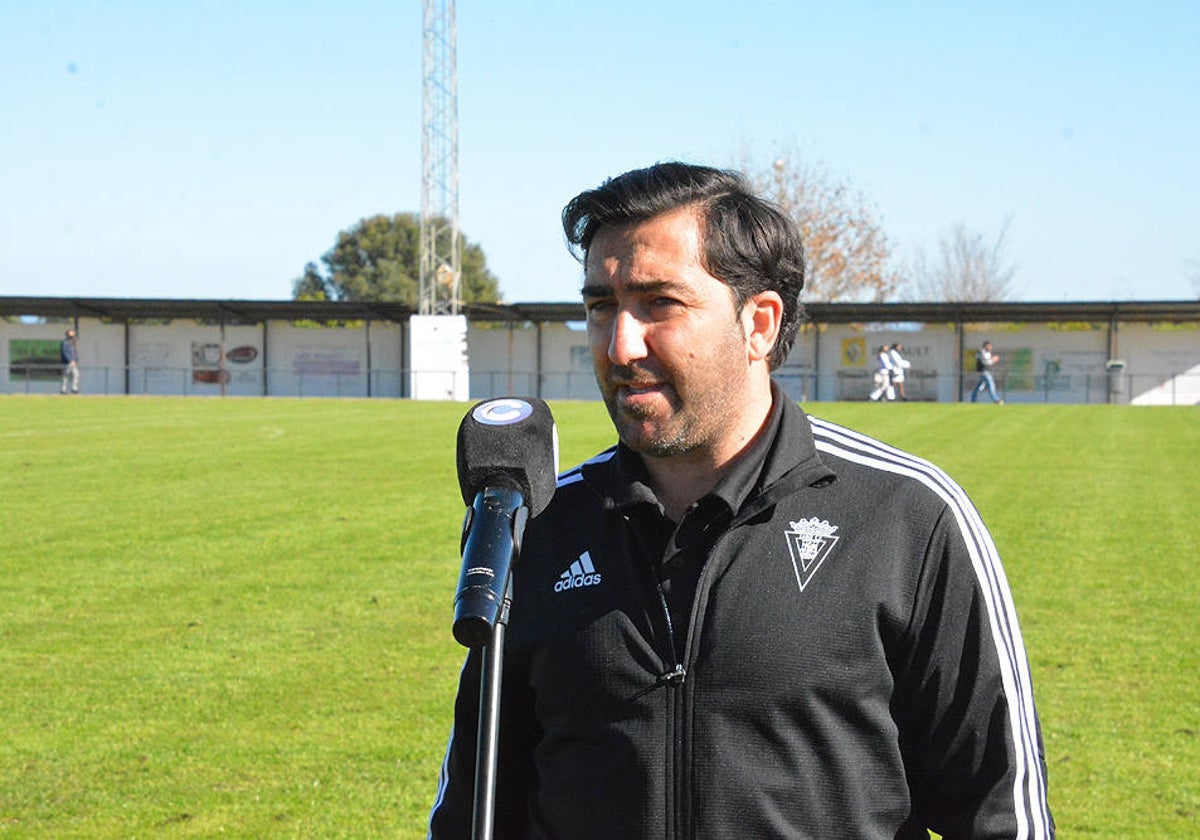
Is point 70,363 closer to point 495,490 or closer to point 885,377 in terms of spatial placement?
point 885,377

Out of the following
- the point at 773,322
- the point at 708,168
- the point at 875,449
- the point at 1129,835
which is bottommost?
the point at 1129,835

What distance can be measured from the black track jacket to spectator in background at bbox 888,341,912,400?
46956 millimetres

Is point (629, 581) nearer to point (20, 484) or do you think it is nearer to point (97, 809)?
point (97, 809)

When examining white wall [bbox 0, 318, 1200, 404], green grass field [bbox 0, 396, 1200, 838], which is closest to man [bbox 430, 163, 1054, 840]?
green grass field [bbox 0, 396, 1200, 838]

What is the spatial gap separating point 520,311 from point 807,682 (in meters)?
53.4

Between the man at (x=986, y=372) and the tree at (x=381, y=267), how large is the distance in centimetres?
5114

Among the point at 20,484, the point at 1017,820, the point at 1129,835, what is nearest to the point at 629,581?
the point at 1017,820

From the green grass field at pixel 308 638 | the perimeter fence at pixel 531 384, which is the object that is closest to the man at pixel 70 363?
the perimeter fence at pixel 531 384

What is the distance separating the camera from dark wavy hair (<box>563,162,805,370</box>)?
2.92 m

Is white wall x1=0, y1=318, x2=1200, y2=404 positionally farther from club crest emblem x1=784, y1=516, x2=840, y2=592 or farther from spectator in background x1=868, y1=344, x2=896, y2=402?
club crest emblem x1=784, y1=516, x2=840, y2=592

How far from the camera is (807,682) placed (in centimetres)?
264

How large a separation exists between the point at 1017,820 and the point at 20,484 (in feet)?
54.6

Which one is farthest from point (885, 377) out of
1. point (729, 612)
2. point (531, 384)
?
point (729, 612)

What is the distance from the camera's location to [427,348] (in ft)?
170
